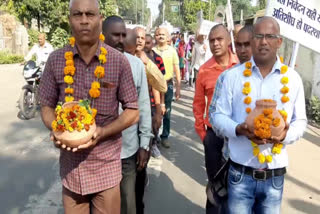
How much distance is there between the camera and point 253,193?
2.30m

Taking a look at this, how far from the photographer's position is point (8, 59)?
67.4 ft

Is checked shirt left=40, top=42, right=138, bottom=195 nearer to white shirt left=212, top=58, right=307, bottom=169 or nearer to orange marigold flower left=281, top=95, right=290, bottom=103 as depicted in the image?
white shirt left=212, top=58, right=307, bottom=169

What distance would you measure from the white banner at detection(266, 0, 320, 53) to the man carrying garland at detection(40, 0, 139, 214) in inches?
86.8

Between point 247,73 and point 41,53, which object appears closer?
point 247,73

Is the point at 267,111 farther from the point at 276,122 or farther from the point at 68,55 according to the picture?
the point at 68,55

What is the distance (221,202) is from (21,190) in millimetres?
2706

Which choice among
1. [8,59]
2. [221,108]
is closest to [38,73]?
[221,108]

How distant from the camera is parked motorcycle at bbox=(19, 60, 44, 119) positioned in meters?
7.54

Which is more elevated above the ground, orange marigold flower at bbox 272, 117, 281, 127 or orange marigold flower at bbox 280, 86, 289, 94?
orange marigold flower at bbox 280, 86, 289, 94

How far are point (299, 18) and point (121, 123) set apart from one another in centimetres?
255

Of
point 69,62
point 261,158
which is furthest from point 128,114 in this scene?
point 261,158

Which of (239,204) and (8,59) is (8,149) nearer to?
(239,204)

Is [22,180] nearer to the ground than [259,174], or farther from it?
nearer to the ground

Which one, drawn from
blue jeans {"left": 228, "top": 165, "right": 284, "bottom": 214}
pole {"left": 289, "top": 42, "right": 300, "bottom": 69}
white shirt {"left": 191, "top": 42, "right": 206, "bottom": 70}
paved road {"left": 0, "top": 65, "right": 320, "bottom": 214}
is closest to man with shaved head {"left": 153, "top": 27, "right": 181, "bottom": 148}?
paved road {"left": 0, "top": 65, "right": 320, "bottom": 214}
